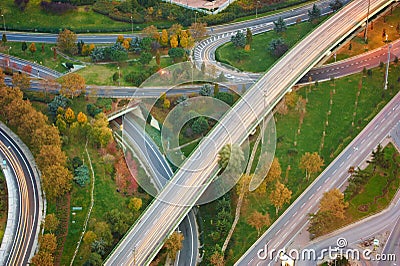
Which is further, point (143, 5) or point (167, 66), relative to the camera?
point (143, 5)

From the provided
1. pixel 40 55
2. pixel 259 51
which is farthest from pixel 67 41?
pixel 259 51

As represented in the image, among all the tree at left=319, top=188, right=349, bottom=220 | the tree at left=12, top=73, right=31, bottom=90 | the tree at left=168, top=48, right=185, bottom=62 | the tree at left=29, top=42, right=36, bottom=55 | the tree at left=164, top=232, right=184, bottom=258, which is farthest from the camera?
the tree at left=29, top=42, right=36, bottom=55

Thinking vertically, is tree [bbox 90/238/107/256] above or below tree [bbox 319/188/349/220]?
below

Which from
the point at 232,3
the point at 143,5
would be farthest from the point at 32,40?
the point at 232,3

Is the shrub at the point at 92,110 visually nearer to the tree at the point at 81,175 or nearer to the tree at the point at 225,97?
the tree at the point at 81,175

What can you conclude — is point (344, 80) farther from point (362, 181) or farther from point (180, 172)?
point (180, 172)

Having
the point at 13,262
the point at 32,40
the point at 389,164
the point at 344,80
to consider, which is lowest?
the point at 13,262

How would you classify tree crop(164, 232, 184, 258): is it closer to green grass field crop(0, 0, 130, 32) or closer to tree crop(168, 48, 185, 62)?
tree crop(168, 48, 185, 62)

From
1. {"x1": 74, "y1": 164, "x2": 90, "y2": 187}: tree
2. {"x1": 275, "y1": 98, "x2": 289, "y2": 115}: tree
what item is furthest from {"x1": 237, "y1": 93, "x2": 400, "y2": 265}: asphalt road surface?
{"x1": 74, "y1": 164, "x2": 90, "y2": 187}: tree
